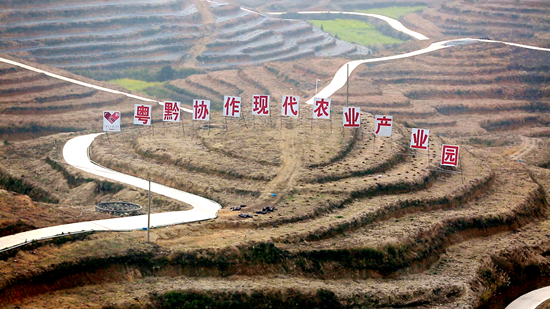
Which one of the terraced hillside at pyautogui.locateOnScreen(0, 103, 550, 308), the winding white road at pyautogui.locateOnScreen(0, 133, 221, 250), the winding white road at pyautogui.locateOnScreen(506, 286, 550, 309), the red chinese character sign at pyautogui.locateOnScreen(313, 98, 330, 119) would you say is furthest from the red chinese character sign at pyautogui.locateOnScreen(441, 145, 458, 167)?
the winding white road at pyautogui.locateOnScreen(0, 133, 221, 250)

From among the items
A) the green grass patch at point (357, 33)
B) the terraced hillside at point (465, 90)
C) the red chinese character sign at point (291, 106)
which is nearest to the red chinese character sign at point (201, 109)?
the red chinese character sign at point (291, 106)

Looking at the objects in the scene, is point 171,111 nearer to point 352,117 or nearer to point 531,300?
point 352,117

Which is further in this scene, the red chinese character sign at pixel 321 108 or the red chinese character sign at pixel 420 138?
the red chinese character sign at pixel 321 108

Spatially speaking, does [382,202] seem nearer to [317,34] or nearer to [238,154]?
[238,154]

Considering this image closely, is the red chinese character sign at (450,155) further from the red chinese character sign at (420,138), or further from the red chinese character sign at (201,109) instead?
the red chinese character sign at (201,109)

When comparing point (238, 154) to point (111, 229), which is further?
point (238, 154)

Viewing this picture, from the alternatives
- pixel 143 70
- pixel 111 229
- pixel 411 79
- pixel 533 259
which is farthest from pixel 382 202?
pixel 143 70

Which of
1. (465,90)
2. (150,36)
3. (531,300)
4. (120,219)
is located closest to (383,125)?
(531,300)
